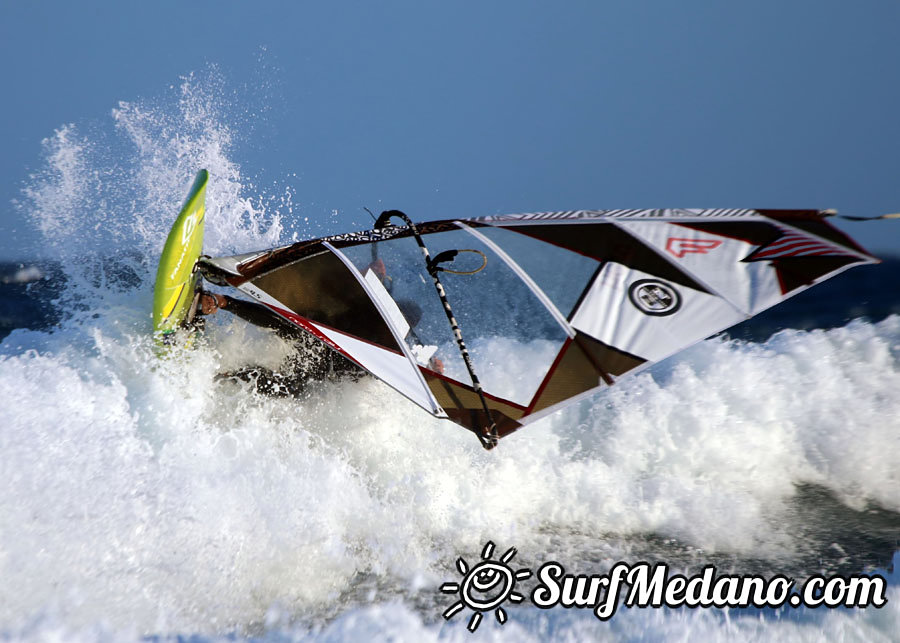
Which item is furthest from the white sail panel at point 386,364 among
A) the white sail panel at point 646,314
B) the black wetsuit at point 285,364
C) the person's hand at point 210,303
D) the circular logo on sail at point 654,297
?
the circular logo on sail at point 654,297

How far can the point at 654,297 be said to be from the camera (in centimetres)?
355

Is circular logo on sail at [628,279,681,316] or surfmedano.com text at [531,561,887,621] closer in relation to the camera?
surfmedano.com text at [531,561,887,621]

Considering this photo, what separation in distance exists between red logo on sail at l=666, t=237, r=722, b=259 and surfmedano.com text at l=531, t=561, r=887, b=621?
5.47 feet

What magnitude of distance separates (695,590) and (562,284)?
69.2 inches

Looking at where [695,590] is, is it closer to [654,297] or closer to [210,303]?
[654,297]

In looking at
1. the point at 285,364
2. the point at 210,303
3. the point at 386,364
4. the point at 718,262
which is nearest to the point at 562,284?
the point at 718,262

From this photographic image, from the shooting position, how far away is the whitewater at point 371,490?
2787 millimetres

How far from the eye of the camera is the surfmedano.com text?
270 centimetres

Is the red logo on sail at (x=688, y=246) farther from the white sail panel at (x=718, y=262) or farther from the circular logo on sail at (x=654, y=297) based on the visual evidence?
the circular logo on sail at (x=654, y=297)

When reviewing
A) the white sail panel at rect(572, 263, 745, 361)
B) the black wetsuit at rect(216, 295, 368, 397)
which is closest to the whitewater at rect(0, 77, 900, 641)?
the black wetsuit at rect(216, 295, 368, 397)

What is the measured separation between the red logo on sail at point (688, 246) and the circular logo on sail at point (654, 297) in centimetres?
19

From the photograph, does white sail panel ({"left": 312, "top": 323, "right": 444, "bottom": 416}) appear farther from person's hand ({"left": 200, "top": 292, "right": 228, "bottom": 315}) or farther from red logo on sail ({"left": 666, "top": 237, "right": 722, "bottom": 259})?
red logo on sail ({"left": 666, "top": 237, "right": 722, "bottom": 259})

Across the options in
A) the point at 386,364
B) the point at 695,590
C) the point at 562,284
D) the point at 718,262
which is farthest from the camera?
the point at 562,284

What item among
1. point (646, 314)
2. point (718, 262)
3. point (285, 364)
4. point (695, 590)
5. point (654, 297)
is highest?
point (718, 262)
